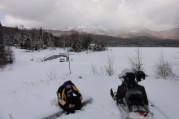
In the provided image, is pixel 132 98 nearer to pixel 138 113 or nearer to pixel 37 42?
pixel 138 113

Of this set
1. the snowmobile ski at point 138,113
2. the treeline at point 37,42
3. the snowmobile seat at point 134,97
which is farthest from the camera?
the treeline at point 37,42

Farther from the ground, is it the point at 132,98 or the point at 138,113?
the point at 132,98

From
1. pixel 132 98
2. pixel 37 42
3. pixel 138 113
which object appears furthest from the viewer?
pixel 37 42

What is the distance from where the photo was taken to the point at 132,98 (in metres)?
6.34

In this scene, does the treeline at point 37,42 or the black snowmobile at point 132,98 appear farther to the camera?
the treeline at point 37,42

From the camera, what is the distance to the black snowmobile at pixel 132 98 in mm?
5969

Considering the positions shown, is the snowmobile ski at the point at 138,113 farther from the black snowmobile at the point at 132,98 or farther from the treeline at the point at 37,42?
the treeline at the point at 37,42

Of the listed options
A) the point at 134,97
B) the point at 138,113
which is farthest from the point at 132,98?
the point at 138,113

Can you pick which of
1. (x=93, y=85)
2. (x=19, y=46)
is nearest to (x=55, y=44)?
(x=19, y=46)

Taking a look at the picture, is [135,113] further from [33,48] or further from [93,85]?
[33,48]

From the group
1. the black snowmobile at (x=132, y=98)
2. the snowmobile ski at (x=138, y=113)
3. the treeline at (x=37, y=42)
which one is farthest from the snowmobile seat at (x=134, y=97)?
the treeline at (x=37, y=42)

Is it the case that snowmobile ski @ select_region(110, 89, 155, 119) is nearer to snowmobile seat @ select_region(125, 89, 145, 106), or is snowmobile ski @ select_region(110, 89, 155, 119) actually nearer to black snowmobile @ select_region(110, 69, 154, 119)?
black snowmobile @ select_region(110, 69, 154, 119)

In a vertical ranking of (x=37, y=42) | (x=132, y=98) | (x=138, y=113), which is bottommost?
(x=138, y=113)

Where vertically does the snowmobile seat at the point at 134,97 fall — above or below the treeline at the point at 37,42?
below
